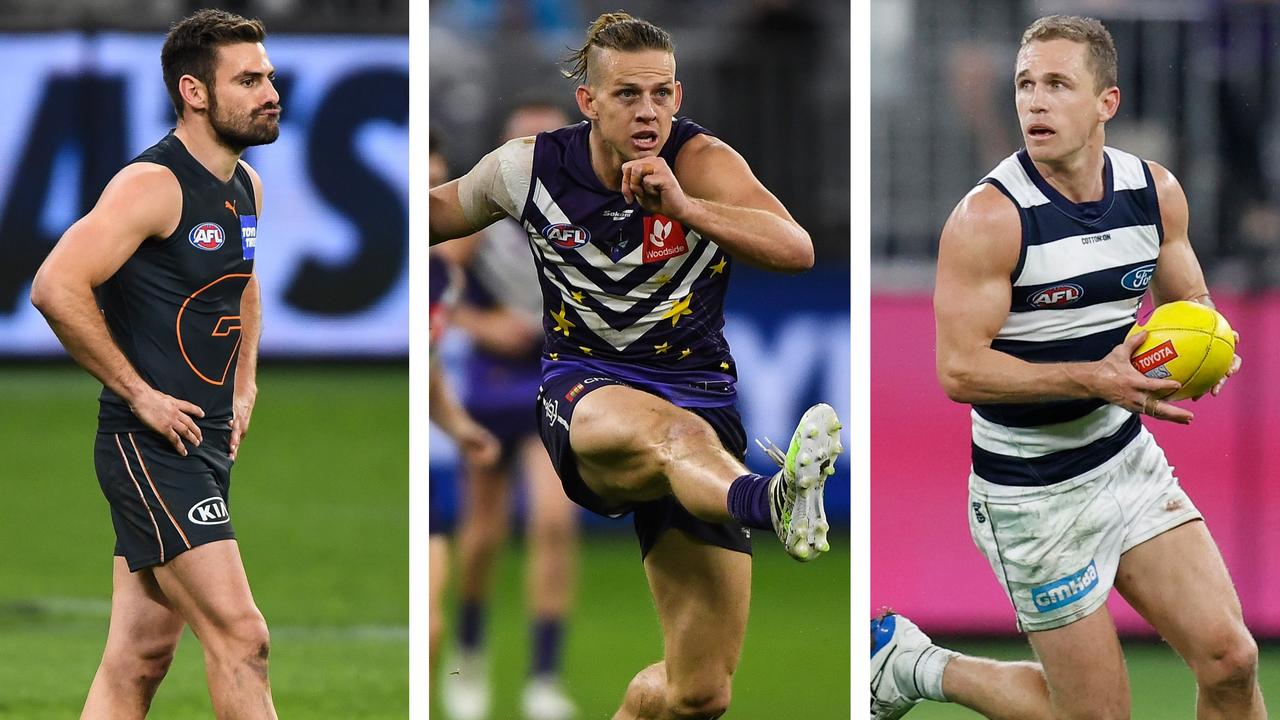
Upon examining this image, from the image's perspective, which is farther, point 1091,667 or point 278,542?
point 278,542

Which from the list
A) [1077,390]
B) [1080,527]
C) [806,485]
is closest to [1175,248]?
[1077,390]

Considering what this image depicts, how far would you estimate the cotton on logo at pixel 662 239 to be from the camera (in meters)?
4.63

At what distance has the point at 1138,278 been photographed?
4.61m

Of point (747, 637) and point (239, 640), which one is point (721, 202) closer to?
point (239, 640)

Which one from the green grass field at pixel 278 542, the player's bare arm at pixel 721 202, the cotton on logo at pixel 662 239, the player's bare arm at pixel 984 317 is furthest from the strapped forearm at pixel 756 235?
the green grass field at pixel 278 542

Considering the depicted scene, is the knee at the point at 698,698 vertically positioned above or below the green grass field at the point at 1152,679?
above

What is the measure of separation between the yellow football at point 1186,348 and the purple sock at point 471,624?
2.90 metres

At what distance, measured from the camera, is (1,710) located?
549 cm

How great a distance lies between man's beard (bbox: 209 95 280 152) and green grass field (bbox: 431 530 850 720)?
8.07 ft

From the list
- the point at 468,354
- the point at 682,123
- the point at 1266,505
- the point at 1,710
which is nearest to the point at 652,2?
the point at 468,354

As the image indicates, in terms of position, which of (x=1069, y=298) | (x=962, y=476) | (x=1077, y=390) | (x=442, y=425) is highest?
(x=1069, y=298)

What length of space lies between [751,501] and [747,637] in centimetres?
263

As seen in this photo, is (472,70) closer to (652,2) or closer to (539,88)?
(539,88)

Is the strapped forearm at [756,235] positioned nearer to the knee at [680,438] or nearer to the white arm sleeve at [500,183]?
the knee at [680,438]
